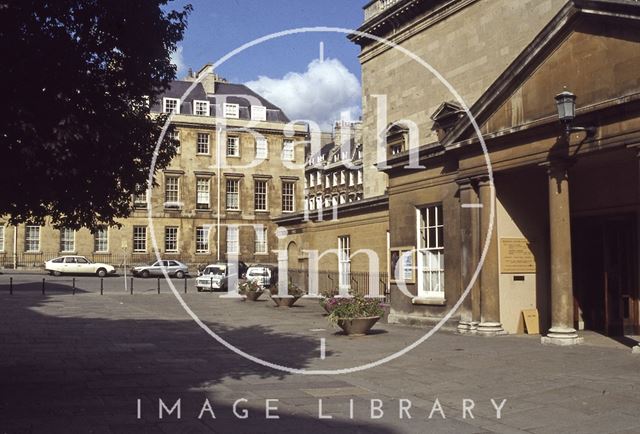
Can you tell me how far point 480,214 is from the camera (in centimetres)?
1642

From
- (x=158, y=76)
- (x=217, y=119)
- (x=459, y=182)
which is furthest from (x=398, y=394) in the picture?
(x=217, y=119)

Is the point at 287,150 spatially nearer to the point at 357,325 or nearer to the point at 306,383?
the point at 357,325

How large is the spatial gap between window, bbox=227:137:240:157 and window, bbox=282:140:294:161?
15.7ft

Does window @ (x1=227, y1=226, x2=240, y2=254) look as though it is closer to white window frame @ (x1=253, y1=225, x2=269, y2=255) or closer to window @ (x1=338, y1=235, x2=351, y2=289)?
white window frame @ (x1=253, y1=225, x2=269, y2=255)

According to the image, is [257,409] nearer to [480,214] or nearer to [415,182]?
[480,214]

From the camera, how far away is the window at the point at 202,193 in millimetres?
63594

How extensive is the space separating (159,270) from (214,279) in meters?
14.7

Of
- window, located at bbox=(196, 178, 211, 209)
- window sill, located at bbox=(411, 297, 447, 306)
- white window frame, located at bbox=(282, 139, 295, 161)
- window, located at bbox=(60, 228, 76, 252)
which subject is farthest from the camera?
white window frame, located at bbox=(282, 139, 295, 161)

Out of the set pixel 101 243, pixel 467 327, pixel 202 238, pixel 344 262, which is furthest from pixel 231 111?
pixel 467 327

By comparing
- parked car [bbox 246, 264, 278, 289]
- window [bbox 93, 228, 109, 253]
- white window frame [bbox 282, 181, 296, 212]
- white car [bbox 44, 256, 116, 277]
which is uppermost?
white window frame [bbox 282, 181, 296, 212]

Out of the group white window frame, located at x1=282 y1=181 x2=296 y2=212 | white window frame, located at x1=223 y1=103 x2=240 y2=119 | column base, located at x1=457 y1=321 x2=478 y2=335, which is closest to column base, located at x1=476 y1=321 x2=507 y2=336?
column base, located at x1=457 y1=321 x2=478 y2=335

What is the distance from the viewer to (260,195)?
66.4 meters

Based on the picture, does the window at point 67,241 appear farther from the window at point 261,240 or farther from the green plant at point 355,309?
the green plant at point 355,309

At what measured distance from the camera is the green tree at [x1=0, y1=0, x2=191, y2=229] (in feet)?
25.1
